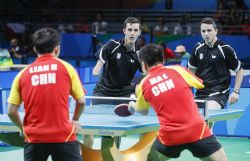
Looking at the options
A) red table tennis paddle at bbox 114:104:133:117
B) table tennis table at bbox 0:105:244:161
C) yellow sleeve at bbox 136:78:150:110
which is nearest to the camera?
yellow sleeve at bbox 136:78:150:110

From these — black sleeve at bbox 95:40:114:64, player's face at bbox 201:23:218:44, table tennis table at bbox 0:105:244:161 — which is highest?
player's face at bbox 201:23:218:44

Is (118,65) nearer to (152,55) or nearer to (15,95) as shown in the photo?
(152,55)

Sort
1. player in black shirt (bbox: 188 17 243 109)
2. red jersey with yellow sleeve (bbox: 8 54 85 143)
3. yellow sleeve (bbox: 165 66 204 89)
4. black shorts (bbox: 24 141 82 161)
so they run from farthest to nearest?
player in black shirt (bbox: 188 17 243 109) → yellow sleeve (bbox: 165 66 204 89) → black shorts (bbox: 24 141 82 161) → red jersey with yellow sleeve (bbox: 8 54 85 143)

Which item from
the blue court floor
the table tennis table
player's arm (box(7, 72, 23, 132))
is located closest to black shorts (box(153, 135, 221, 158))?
the table tennis table

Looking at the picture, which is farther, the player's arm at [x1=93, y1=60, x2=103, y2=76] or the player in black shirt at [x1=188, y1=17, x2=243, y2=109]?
the player in black shirt at [x1=188, y1=17, x2=243, y2=109]

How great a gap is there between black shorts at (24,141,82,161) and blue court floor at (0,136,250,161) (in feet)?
11.8

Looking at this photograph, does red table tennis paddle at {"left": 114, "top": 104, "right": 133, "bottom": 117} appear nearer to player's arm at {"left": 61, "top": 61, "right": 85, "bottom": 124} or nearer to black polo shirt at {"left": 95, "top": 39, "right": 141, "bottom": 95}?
player's arm at {"left": 61, "top": 61, "right": 85, "bottom": 124}

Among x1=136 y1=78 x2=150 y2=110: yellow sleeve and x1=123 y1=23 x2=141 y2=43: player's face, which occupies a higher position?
x1=123 y1=23 x2=141 y2=43: player's face

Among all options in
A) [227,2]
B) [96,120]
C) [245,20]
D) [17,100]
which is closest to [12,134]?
[96,120]

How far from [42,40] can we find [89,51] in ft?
56.9

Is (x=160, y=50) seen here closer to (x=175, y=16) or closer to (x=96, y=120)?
(x=96, y=120)

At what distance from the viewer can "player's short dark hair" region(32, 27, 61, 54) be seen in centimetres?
567

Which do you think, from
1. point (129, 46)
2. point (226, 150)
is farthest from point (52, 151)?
point (226, 150)

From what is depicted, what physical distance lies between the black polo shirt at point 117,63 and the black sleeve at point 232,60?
45.6 inches
